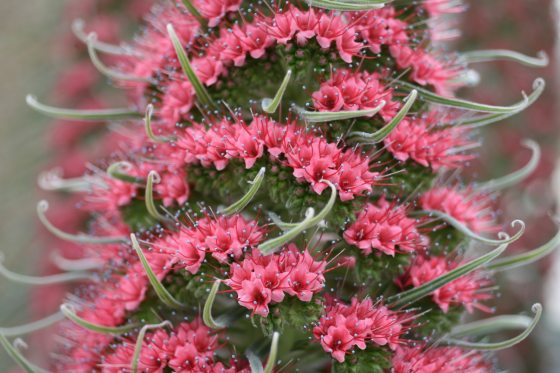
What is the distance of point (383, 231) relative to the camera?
1882mm

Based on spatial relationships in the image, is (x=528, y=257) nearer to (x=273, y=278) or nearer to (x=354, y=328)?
(x=354, y=328)

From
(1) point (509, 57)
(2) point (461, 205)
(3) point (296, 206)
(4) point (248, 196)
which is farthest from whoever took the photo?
(1) point (509, 57)

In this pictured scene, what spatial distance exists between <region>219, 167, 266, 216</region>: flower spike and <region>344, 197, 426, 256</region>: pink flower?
28 cm

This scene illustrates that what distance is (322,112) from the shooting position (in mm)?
1775

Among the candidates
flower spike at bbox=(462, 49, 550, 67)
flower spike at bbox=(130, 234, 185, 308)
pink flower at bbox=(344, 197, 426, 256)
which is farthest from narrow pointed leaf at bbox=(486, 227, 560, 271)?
flower spike at bbox=(130, 234, 185, 308)

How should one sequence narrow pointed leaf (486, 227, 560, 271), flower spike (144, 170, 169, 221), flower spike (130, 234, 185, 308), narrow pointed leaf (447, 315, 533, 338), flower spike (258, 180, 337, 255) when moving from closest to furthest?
1. flower spike (258, 180, 337, 255)
2. flower spike (130, 234, 185, 308)
3. flower spike (144, 170, 169, 221)
4. narrow pointed leaf (486, 227, 560, 271)
5. narrow pointed leaf (447, 315, 533, 338)

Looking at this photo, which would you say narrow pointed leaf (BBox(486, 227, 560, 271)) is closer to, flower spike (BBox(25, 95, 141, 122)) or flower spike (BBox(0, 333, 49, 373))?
flower spike (BBox(25, 95, 141, 122))

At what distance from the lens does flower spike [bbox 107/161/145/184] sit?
2053 millimetres

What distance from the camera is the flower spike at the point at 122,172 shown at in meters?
2.05

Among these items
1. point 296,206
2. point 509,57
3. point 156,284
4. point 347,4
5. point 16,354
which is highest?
point 347,4

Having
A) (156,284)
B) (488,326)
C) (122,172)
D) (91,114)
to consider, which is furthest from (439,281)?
(91,114)

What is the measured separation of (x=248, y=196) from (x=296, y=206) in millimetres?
156

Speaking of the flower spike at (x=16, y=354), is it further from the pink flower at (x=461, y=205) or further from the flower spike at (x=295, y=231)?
the pink flower at (x=461, y=205)

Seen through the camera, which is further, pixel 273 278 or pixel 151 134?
pixel 151 134
